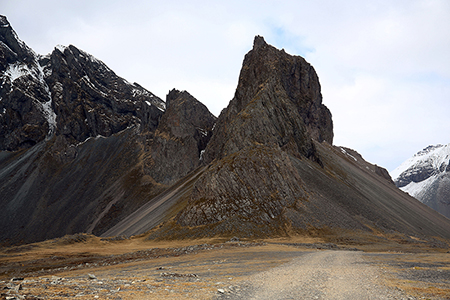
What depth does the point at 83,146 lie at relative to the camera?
521 feet

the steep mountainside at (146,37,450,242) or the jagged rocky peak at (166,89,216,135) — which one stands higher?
the jagged rocky peak at (166,89,216,135)

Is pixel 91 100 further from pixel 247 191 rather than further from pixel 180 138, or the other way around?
pixel 247 191


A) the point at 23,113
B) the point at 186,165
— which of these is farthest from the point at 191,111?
the point at 23,113

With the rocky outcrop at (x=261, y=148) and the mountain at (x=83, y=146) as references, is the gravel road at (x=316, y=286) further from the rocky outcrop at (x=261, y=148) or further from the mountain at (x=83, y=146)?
the mountain at (x=83, y=146)

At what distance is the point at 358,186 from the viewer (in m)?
97.0

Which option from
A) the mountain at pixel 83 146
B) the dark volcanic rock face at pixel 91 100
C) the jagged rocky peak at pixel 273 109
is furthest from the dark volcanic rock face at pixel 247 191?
the dark volcanic rock face at pixel 91 100

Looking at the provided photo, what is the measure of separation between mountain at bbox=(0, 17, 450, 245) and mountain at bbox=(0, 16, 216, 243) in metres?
0.64

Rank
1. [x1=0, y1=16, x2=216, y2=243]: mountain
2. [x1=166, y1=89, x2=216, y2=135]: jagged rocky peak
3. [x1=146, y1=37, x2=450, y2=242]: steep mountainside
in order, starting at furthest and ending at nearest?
[x1=166, y1=89, x2=216, y2=135]: jagged rocky peak < [x1=0, y1=16, x2=216, y2=243]: mountain < [x1=146, y1=37, x2=450, y2=242]: steep mountainside

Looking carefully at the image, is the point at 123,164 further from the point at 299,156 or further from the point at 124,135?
the point at 299,156

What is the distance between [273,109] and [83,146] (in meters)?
112

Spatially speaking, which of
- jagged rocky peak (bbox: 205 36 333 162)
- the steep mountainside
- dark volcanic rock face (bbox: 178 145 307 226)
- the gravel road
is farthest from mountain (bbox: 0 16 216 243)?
the gravel road

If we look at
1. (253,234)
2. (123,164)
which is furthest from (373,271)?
(123,164)

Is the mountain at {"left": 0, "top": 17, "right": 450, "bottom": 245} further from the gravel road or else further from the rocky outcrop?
the gravel road

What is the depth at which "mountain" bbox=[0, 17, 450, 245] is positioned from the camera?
64.9m
